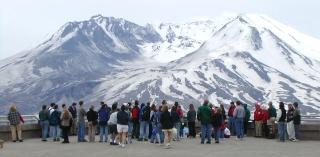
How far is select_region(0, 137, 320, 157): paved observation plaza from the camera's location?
66.5 ft

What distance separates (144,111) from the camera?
86.0ft

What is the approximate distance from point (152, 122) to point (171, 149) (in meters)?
4.24

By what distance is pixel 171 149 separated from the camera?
2212 cm

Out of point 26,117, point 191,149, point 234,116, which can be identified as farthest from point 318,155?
point 26,117

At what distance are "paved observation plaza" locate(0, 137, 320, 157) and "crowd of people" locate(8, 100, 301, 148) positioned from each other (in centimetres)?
66

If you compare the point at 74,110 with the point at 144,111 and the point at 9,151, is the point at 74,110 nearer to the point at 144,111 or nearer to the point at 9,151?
the point at 144,111

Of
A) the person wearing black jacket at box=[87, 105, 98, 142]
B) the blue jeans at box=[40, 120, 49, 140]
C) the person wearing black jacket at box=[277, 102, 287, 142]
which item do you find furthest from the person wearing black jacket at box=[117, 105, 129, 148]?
the person wearing black jacket at box=[277, 102, 287, 142]

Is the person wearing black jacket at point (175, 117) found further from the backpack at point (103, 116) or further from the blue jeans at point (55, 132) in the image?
the blue jeans at point (55, 132)

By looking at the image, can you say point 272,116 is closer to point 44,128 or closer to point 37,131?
point 44,128

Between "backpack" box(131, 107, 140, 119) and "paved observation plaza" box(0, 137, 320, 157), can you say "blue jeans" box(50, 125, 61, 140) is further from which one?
"backpack" box(131, 107, 140, 119)

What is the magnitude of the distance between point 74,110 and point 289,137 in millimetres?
9232

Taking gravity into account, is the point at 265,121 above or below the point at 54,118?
below

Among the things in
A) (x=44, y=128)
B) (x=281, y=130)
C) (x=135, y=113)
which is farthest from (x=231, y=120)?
(x=44, y=128)

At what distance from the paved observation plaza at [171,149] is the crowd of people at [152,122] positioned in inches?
26.1
